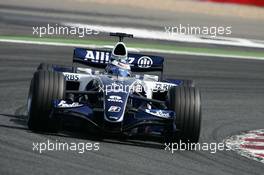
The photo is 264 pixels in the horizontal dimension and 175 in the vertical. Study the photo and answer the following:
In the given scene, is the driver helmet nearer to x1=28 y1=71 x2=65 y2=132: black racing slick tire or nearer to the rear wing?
the rear wing

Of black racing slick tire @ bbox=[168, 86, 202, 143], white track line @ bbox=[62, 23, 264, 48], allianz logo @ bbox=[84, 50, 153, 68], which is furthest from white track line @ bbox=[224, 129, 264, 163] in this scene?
white track line @ bbox=[62, 23, 264, 48]

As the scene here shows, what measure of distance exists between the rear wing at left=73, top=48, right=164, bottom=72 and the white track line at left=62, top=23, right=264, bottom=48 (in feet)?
43.0

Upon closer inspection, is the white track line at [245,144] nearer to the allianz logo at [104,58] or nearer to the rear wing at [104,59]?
the rear wing at [104,59]

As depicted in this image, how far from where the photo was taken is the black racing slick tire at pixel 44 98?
11.6 m

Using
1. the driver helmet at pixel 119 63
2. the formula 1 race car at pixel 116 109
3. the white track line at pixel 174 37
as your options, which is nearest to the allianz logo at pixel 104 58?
the driver helmet at pixel 119 63

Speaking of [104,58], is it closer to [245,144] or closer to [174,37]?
[245,144]

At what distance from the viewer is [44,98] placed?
11.7m

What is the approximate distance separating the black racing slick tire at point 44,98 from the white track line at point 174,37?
15.4m

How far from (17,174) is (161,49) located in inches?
601

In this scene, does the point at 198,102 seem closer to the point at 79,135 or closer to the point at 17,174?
the point at 79,135

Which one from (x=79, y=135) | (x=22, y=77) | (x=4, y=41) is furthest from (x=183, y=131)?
(x=4, y=41)

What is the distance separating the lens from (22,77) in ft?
57.8

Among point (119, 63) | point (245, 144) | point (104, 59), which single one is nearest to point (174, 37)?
point (104, 59)

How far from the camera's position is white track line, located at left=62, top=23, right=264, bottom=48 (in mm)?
27406
